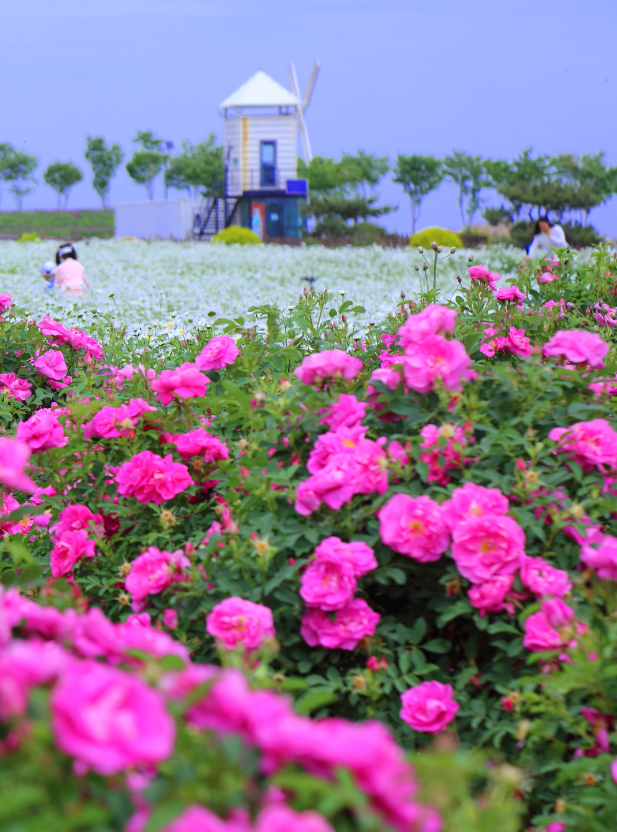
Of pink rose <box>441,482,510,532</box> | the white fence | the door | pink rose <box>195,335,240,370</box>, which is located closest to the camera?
pink rose <box>441,482,510,532</box>

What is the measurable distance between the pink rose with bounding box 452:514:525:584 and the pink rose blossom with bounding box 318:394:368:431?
480 millimetres

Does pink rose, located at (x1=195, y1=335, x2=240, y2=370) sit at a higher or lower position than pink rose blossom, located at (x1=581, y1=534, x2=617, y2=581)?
higher

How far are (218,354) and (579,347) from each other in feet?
4.47

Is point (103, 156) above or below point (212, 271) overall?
above

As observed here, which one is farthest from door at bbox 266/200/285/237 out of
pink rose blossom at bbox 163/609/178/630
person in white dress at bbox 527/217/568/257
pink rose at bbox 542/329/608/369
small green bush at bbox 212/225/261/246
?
pink rose blossom at bbox 163/609/178/630

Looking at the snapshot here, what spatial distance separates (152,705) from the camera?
1.04 metres

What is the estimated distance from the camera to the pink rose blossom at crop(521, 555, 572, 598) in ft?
6.93

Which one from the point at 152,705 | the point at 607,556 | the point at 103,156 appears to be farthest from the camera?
the point at 103,156

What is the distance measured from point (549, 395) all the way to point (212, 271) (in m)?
14.5

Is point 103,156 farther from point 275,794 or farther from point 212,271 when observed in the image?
point 275,794

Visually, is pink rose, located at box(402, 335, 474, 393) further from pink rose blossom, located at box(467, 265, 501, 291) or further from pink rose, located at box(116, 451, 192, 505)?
pink rose blossom, located at box(467, 265, 501, 291)

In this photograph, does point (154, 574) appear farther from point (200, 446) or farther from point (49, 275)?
point (49, 275)

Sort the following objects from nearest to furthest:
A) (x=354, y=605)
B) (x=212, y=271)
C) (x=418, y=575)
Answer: (x=354, y=605), (x=418, y=575), (x=212, y=271)

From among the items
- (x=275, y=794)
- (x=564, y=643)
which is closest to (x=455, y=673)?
(x=564, y=643)
